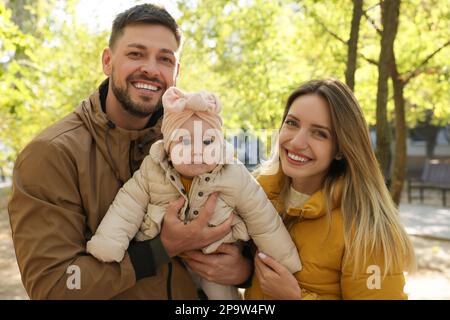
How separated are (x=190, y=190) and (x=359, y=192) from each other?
0.92 meters

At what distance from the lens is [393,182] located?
19.4 ft

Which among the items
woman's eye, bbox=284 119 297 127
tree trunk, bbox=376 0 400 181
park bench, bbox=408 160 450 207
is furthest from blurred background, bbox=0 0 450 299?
park bench, bbox=408 160 450 207

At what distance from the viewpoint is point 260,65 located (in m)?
8.64

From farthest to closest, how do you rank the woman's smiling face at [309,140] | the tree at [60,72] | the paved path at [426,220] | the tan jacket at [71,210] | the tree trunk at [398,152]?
the paved path at [426,220]
the tree at [60,72]
the tree trunk at [398,152]
the woman's smiling face at [309,140]
the tan jacket at [71,210]

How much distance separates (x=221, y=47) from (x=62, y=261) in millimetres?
7417

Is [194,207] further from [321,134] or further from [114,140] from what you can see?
[321,134]

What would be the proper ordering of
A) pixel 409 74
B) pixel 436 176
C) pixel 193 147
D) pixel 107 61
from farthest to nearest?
pixel 436 176 < pixel 409 74 < pixel 107 61 < pixel 193 147

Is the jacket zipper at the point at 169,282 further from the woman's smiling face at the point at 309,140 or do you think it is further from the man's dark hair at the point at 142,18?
the man's dark hair at the point at 142,18

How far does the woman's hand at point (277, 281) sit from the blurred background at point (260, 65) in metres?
3.14

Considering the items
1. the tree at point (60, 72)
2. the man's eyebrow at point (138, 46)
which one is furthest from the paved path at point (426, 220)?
the man's eyebrow at point (138, 46)

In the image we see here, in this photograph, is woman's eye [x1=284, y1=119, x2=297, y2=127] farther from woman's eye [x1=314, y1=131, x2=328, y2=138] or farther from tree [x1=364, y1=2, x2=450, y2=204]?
tree [x1=364, y1=2, x2=450, y2=204]

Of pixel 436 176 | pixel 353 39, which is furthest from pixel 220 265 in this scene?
pixel 436 176

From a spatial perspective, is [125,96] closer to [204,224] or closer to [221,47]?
[204,224]

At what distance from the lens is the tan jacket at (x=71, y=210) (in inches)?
85.3
